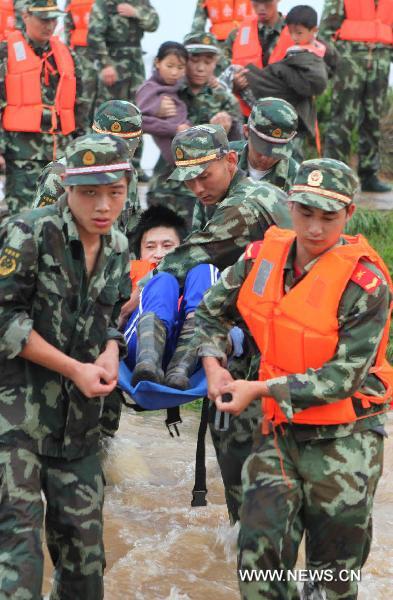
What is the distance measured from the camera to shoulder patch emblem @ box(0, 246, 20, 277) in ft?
13.8

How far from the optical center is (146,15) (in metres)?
11.3

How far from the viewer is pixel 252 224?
5.37m

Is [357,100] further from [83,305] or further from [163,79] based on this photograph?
[83,305]

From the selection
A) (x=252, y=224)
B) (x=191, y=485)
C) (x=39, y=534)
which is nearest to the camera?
(x=39, y=534)

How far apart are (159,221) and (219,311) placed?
1757 mm

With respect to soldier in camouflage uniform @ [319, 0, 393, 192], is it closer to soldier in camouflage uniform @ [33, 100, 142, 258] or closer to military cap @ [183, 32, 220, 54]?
military cap @ [183, 32, 220, 54]

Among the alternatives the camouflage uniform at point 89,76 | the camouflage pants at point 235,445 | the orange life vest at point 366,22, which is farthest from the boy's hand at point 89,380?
the camouflage uniform at point 89,76

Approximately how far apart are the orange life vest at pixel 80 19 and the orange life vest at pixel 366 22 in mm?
2722

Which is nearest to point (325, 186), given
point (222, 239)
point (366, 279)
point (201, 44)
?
point (366, 279)

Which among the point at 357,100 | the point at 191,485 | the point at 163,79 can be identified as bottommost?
the point at 191,485

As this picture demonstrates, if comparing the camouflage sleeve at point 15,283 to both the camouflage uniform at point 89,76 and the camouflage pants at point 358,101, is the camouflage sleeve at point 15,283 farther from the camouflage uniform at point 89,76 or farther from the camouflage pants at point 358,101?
the camouflage uniform at point 89,76

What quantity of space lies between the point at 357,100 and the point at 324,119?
1176 mm

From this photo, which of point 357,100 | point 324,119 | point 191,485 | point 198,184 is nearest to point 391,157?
point 324,119

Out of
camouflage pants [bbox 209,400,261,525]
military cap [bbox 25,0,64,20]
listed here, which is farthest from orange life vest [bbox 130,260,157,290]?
military cap [bbox 25,0,64,20]
